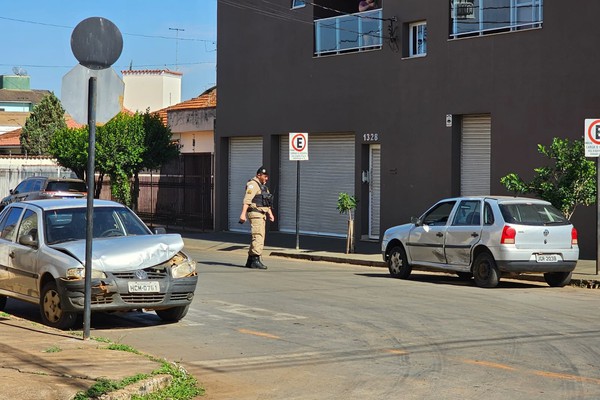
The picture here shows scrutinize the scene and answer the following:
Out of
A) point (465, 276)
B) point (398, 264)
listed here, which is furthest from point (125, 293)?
point (465, 276)

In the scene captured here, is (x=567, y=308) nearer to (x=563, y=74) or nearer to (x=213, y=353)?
(x=213, y=353)

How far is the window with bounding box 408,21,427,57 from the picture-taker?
86.4 feet

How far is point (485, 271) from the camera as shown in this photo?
57.1 feet

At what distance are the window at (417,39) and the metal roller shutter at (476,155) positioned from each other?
7.81 feet

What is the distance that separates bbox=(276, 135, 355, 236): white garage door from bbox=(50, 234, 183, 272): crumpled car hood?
651 inches

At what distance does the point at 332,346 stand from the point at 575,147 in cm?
1035

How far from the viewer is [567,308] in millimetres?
14461

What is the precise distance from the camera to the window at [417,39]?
2633 cm

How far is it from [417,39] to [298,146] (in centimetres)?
446

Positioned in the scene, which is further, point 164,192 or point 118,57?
point 164,192

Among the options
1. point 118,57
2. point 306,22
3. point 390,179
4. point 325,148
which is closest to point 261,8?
point 306,22

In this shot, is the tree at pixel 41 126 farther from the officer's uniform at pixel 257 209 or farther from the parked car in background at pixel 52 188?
the officer's uniform at pixel 257 209

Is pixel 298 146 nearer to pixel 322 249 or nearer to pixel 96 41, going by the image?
pixel 322 249

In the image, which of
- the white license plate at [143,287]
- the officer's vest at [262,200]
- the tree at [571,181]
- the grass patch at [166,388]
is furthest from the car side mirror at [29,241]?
the tree at [571,181]
